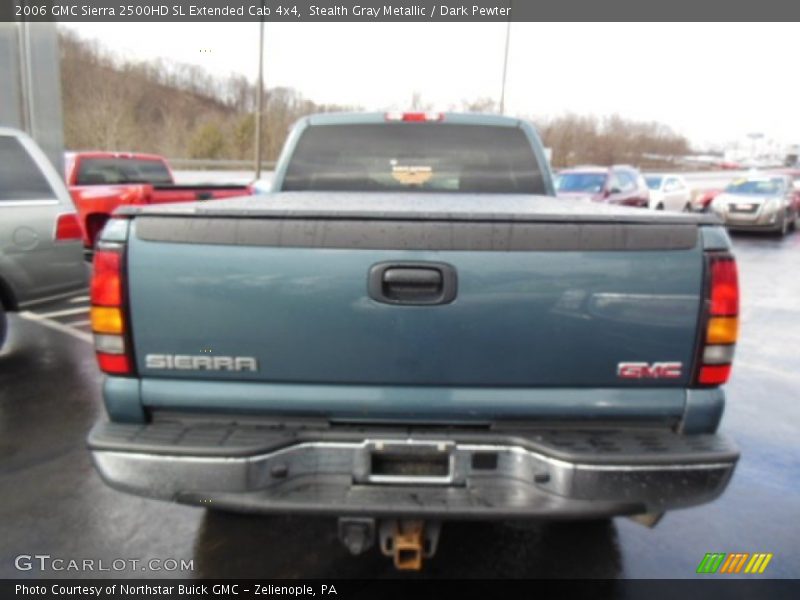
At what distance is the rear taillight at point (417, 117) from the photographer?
14.0 feet

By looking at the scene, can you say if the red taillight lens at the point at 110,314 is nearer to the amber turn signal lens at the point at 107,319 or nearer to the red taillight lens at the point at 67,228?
the amber turn signal lens at the point at 107,319

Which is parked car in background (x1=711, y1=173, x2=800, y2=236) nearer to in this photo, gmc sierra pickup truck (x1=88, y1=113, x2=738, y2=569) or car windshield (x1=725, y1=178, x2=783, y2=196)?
car windshield (x1=725, y1=178, x2=783, y2=196)

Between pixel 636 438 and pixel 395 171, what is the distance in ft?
8.60

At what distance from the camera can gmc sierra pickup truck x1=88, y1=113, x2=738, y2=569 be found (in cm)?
214

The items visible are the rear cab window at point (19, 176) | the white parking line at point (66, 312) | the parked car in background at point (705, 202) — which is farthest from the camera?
the parked car in background at point (705, 202)

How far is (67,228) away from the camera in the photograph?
5.52m

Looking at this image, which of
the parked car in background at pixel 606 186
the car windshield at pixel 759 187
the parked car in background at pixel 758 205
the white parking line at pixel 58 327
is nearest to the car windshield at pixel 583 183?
the parked car in background at pixel 606 186

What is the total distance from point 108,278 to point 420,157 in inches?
102

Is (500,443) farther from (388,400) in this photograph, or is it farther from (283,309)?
(283,309)

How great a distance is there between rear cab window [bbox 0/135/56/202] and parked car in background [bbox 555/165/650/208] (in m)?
11.7

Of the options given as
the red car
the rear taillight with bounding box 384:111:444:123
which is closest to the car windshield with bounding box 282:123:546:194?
the rear taillight with bounding box 384:111:444:123

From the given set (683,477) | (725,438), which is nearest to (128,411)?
(683,477)
